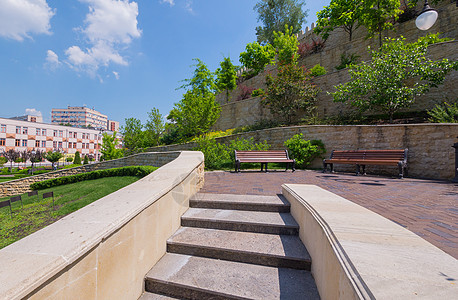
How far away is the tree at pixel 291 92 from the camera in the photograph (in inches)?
580

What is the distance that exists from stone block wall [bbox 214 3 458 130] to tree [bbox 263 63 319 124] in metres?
1.07

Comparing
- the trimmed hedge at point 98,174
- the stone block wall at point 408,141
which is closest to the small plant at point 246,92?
the stone block wall at point 408,141

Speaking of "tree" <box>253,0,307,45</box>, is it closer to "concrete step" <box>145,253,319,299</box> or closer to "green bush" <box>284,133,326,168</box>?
"green bush" <box>284,133,326,168</box>

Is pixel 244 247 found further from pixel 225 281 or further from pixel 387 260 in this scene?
pixel 387 260

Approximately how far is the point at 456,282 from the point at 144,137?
1078 inches

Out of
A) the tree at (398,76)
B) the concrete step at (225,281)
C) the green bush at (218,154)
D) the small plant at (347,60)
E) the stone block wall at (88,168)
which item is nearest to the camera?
the concrete step at (225,281)

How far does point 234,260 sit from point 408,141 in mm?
9098

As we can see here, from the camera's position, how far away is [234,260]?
237 centimetres

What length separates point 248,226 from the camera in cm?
285

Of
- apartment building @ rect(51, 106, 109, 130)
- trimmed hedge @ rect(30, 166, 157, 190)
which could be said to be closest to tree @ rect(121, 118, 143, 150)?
trimmed hedge @ rect(30, 166, 157, 190)

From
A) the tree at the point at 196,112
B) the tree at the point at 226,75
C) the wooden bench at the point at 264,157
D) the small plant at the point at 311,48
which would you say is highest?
the small plant at the point at 311,48

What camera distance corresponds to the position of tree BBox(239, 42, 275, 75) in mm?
28328

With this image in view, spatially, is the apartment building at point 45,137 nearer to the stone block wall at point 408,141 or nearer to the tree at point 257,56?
the tree at point 257,56

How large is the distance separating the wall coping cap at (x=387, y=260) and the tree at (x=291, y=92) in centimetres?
1406
